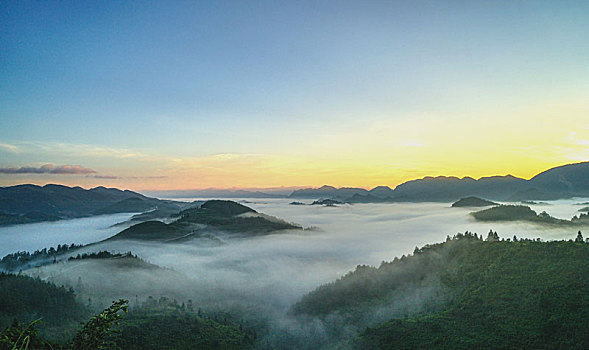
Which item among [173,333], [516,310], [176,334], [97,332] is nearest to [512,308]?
[516,310]

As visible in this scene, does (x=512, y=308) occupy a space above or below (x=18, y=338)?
below

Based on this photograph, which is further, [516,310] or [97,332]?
[516,310]

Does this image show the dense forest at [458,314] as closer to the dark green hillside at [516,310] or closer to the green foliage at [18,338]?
the dark green hillside at [516,310]

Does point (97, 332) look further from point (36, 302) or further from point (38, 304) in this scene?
point (36, 302)

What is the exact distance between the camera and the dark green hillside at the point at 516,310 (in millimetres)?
116562

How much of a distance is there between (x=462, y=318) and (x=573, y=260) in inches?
2363

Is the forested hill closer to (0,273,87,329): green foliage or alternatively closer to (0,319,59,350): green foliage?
(0,319,59,350): green foliage

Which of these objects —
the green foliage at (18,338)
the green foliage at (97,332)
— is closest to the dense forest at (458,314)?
the green foliage at (18,338)

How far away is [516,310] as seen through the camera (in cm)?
13400

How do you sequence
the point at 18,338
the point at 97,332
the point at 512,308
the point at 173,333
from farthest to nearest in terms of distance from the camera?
the point at 173,333 < the point at 512,308 < the point at 97,332 < the point at 18,338

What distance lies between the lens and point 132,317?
16700cm

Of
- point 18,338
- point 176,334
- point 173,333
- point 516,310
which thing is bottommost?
point 176,334

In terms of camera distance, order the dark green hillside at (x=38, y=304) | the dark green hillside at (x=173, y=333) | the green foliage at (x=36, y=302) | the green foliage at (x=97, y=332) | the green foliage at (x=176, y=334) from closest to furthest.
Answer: the green foliage at (x=97, y=332) < the green foliage at (x=176, y=334) < the dark green hillside at (x=173, y=333) < the dark green hillside at (x=38, y=304) < the green foliage at (x=36, y=302)

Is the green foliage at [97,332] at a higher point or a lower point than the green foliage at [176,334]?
higher
